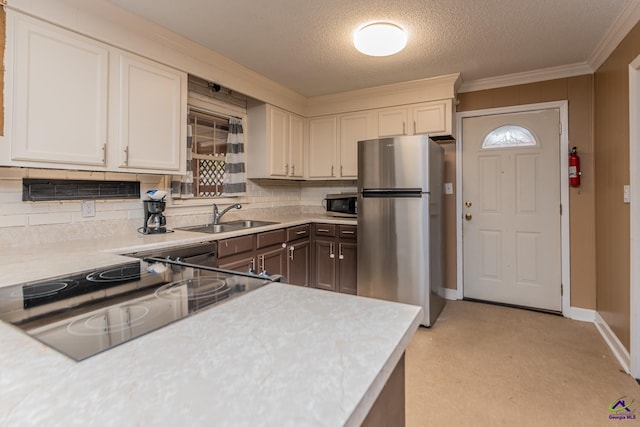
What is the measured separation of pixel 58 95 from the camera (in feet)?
6.01

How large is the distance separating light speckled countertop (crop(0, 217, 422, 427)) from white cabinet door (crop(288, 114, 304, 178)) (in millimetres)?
3067

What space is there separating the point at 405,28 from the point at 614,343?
109 inches

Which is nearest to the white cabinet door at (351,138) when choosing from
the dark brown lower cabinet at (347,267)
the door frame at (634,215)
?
the dark brown lower cabinet at (347,267)

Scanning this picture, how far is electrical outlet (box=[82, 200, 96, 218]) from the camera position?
2.17m

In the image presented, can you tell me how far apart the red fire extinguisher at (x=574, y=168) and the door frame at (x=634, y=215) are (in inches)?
34.7

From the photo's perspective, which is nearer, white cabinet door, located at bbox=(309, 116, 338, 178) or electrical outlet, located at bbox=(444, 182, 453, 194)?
electrical outlet, located at bbox=(444, 182, 453, 194)

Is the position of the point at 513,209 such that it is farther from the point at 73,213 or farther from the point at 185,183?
the point at 73,213

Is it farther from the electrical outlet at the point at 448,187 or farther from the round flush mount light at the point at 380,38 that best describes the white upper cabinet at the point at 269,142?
the electrical outlet at the point at 448,187

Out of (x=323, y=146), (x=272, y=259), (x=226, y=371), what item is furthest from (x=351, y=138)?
(x=226, y=371)

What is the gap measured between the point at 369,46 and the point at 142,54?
159 cm

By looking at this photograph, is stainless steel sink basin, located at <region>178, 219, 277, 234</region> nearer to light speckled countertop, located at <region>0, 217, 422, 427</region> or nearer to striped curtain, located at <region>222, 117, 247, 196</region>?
striped curtain, located at <region>222, 117, 247, 196</region>

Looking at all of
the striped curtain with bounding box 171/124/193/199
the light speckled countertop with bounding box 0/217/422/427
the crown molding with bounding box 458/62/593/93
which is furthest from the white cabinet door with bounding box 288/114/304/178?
the light speckled countertop with bounding box 0/217/422/427

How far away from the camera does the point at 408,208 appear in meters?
2.84

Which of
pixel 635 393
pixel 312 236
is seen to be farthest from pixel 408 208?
pixel 635 393
